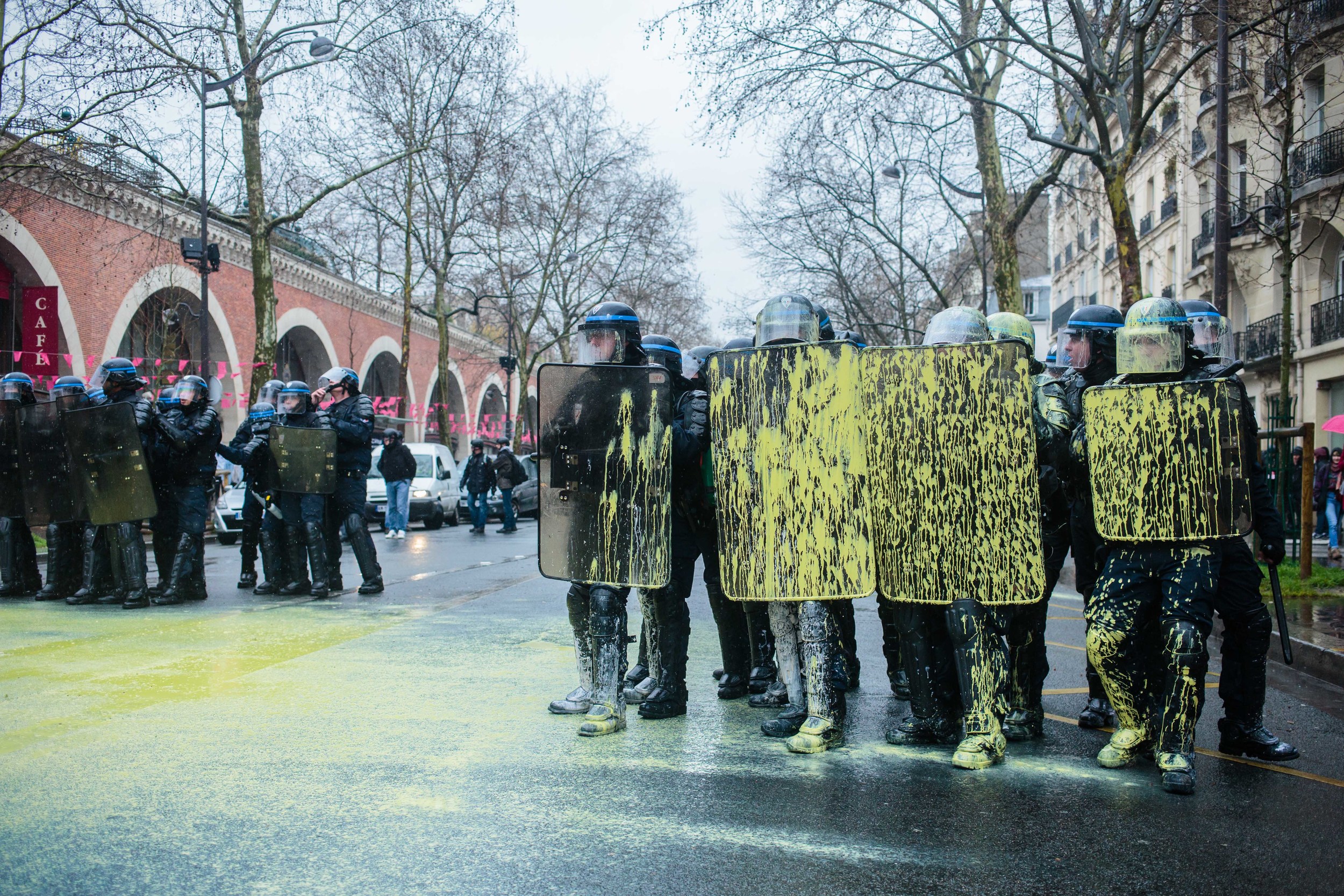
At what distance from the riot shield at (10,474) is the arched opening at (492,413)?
48.0 metres

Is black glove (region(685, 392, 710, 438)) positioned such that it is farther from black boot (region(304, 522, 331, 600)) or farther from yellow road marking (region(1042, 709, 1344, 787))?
black boot (region(304, 522, 331, 600))

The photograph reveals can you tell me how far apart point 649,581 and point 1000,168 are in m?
16.5

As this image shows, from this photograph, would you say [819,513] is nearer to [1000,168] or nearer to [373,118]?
[1000,168]

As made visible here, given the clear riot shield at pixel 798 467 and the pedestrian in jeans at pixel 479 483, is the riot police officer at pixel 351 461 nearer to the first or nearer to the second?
the clear riot shield at pixel 798 467

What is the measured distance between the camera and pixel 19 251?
2111 cm

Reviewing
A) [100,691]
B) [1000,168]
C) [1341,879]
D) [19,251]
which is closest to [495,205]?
[19,251]

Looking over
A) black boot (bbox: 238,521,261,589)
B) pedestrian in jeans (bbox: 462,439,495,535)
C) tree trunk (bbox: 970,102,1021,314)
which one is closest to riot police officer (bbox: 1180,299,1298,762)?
black boot (bbox: 238,521,261,589)

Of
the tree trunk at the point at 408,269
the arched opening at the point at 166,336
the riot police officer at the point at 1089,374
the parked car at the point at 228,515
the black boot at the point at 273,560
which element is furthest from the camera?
the tree trunk at the point at 408,269

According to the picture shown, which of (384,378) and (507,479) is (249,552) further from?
(384,378)

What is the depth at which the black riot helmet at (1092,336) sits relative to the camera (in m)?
4.93

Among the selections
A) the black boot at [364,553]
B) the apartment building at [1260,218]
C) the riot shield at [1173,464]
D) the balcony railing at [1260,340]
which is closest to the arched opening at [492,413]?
the apartment building at [1260,218]

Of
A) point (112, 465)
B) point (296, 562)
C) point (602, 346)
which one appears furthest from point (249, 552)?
point (602, 346)

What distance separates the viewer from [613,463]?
4.63m

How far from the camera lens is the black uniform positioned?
957 cm
